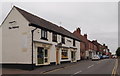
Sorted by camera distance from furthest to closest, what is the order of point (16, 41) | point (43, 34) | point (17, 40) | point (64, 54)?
point (64, 54), point (43, 34), point (16, 41), point (17, 40)

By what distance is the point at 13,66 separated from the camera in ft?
70.8

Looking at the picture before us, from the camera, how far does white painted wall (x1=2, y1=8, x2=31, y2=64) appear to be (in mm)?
21219

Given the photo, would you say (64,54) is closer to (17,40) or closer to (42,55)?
(42,55)

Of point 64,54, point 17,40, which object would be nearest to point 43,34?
point 17,40

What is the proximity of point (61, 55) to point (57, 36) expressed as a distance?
3.19 metres

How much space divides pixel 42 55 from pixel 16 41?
3.66m

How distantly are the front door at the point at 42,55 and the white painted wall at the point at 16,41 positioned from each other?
200 cm

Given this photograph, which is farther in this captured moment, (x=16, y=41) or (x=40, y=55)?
(x=40, y=55)

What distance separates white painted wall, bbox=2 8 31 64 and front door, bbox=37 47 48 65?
78.6 inches

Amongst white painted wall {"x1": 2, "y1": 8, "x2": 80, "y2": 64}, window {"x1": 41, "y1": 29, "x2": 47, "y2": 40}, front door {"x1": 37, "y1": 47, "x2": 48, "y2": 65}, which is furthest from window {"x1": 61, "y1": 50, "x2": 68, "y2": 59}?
white painted wall {"x1": 2, "y1": 8, "x2": 80, "y2": 64}

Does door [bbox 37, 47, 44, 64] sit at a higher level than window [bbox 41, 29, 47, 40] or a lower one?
lower

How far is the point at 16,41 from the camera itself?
865 inches

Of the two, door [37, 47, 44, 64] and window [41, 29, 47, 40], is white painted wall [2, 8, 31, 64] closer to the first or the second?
door [37, 47, 44, 64]

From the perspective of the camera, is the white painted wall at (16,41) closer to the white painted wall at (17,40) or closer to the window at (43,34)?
the white painted wall at (17,40)
